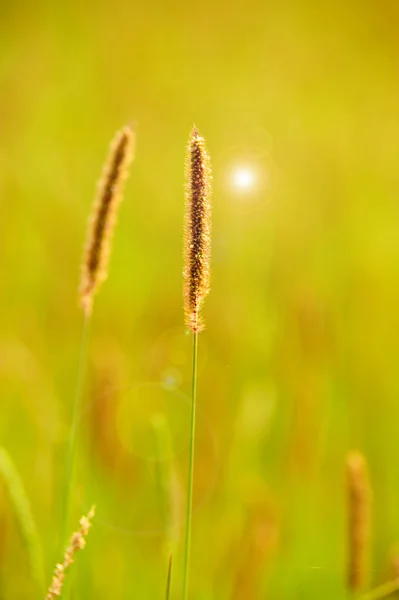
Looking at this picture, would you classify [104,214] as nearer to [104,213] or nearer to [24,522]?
[104,213]

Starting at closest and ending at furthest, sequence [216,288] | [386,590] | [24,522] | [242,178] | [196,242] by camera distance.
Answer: [196,242] → [24,522] → [386,590] → [242,178] → [216,288]

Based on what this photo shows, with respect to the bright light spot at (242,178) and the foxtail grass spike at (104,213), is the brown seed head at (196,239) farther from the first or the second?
the bright light spot at (242,178)

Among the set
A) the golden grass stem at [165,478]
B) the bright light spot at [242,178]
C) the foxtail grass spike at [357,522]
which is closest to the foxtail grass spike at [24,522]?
the golden grass stem at [165,478]

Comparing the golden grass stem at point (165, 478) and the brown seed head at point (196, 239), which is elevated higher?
the brown seed head at point (196, 239)

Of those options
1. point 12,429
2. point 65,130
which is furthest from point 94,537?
point 65,130

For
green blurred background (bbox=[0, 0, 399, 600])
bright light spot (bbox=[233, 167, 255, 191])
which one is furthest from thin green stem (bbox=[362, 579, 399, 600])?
bright light spot (bbox=[233, 167, 255, 191])

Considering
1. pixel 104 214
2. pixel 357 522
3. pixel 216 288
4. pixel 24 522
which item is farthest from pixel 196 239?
pixel 216 288

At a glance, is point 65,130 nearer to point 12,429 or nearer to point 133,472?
point 12,429
